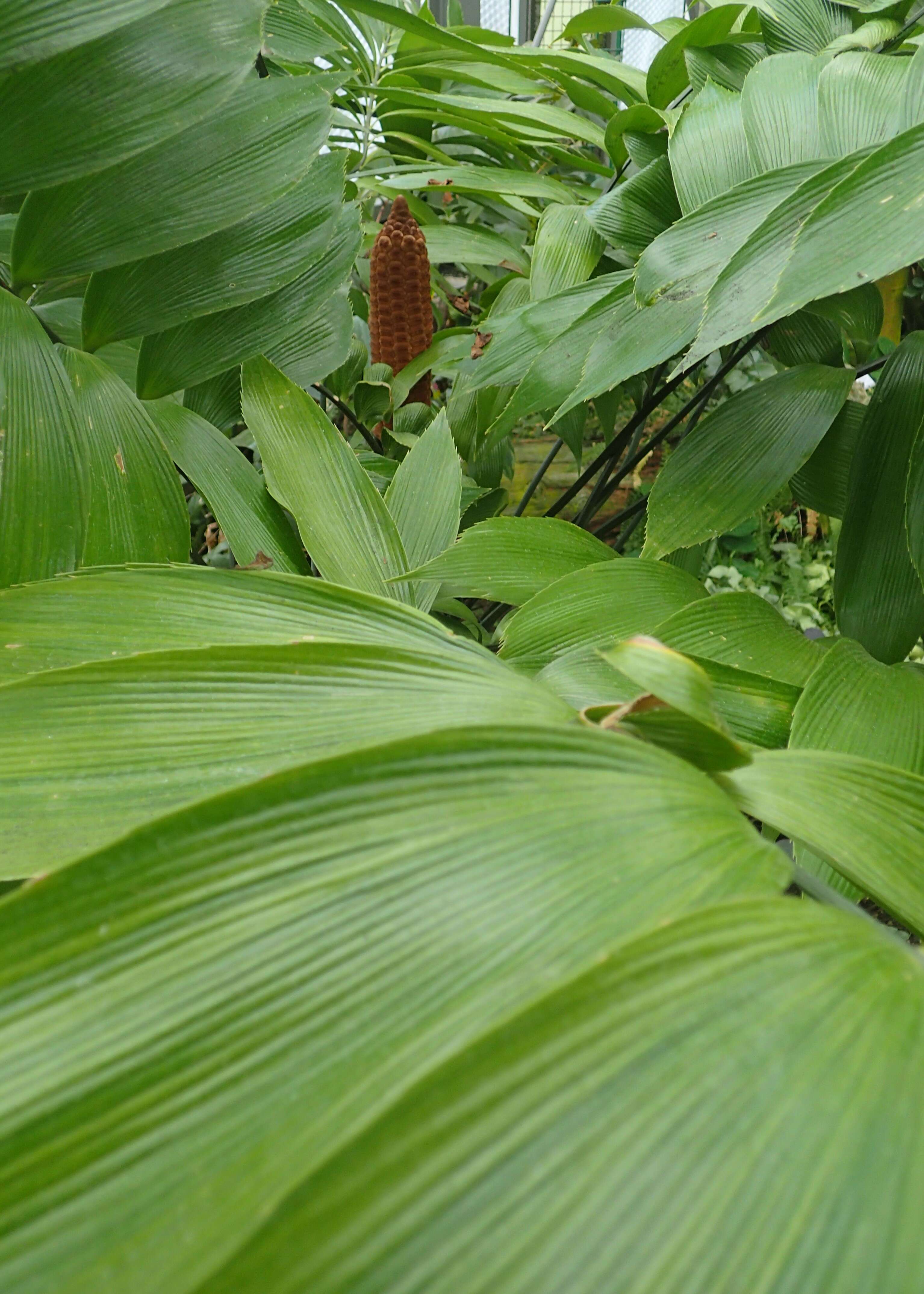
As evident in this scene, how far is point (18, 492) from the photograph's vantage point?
0.31 m

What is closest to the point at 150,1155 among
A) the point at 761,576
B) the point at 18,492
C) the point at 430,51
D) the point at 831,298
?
the point at 18,492

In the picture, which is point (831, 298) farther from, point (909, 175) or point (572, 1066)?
point (572, 1066)

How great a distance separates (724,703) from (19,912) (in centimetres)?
27

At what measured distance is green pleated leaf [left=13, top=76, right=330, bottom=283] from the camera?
0.34 metres

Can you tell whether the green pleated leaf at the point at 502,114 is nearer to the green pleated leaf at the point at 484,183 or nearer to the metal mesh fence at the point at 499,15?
the green pleated leaf at the point at 484,183

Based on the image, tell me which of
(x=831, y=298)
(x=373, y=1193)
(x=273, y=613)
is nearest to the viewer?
(x=373, y=1193)

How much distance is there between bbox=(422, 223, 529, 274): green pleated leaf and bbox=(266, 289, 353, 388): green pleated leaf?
0.29 meters

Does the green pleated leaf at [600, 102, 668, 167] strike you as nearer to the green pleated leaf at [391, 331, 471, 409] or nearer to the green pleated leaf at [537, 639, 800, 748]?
the green pleated leaf at [391, 331, 471, 409]

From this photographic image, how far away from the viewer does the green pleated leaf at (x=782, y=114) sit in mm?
447

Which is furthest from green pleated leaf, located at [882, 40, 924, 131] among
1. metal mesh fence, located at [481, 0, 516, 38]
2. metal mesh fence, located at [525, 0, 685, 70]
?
metal mesh fence, located at [481, 0, 516, 38]

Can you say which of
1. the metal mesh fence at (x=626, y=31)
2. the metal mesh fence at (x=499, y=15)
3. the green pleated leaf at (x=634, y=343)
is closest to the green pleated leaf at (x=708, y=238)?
the green pleated leaf at (x=634, y=343)

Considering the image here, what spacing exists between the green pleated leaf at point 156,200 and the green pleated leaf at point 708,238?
0.16m

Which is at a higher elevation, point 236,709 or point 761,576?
point 236,709

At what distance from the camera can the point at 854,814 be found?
0.20 metres
